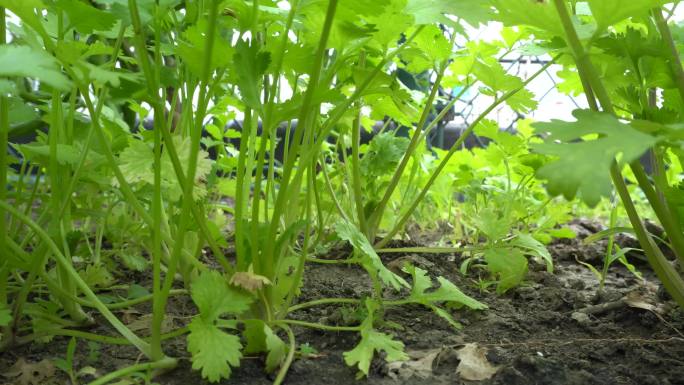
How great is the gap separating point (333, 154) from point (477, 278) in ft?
1.49

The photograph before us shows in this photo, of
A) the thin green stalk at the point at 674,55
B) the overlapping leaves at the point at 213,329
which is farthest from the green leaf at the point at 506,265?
the overlapping leaves at the point at 213,329

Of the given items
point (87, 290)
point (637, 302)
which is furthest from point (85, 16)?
point (637, 302)

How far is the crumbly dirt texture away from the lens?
0.76m

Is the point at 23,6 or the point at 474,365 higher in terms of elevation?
the point at 23,6

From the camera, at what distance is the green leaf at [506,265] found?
3.61ft

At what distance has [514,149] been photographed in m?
1.39

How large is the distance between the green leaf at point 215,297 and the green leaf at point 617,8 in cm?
52

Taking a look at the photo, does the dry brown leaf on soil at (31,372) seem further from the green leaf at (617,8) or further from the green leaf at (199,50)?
the green leaf at (617,8)

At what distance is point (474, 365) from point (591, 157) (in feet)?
1.21

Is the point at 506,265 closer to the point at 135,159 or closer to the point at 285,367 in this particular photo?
the point at 285,367

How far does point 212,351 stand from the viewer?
667 millimetres

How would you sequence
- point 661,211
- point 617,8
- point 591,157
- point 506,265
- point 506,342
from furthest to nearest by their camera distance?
1. point 506,265
2. point 506,342
3. point 661,211
4. point 617,8
5. point 591,157

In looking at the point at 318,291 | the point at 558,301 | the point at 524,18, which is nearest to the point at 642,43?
the point at 524,18

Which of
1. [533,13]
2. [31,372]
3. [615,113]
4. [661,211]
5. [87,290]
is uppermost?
[533,13]
